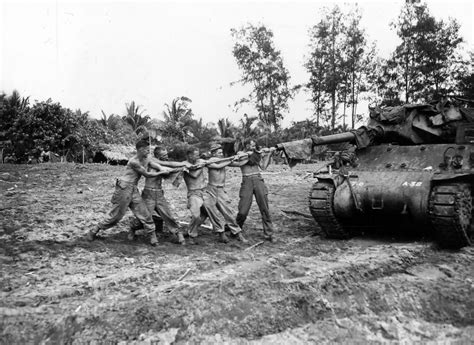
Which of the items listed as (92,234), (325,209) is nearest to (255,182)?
(325,209)

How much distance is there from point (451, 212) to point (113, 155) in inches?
714

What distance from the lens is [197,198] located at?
7578 mm

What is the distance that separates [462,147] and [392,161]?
1140mm

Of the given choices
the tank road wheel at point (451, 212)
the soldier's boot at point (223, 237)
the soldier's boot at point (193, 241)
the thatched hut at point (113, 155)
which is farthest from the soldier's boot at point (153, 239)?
the thatched hut at point (113, 155)

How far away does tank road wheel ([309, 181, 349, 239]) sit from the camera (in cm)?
787

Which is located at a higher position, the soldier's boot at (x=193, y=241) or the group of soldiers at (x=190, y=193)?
the group of soldiers at (x=190, y=193)

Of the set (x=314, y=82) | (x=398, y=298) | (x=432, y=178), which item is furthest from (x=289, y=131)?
(x=398, y=298)

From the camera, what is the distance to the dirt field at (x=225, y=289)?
4426mm

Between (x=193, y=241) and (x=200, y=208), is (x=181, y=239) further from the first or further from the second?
(x=200, y=208)

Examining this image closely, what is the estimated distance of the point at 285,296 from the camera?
5152mm

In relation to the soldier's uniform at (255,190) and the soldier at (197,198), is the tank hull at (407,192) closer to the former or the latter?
the soldier's uniform at (255,190)

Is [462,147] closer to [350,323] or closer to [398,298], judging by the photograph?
[398,298]

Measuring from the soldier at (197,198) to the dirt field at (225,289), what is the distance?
0.94 ft

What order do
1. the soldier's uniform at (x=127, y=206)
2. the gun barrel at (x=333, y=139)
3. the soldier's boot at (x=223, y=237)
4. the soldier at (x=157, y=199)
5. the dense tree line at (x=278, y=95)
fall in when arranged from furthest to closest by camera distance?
the dense tree line at (x=278, y=95)
the gun barrel at (x=333, y=139)
the soldier's boot at (x=223, y=237)
the soldier at (x=157, y=199)
the soldier's uniform at (x=127, y=206)
